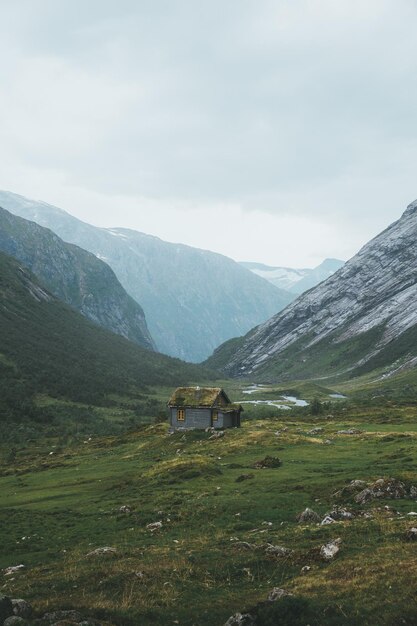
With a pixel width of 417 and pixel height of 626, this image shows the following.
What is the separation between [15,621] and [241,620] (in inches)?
301

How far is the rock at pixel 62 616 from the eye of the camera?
17.3 meters

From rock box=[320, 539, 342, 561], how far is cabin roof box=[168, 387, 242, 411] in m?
61.5

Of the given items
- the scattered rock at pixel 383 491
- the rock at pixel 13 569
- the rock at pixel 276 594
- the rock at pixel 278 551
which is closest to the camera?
the rock at pixel 276 594

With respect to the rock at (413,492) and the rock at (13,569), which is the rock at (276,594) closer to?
the rock at (13,569)

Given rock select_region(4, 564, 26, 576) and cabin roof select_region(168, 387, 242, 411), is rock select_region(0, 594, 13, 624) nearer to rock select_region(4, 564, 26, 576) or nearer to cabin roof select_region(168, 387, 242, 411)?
rock select_region(4, 564, 26, 576)

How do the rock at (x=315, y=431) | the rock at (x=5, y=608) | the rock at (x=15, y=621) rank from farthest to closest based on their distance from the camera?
the rock at (x=315, y=431) < the rock at (x=5, y=608) < the rock at (x=15, y=621)

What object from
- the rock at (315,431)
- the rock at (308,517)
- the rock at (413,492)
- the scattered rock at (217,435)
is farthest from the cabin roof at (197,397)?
the rock at (308,517)

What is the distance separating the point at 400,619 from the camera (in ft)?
50.6

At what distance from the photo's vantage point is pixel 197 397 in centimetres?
8644

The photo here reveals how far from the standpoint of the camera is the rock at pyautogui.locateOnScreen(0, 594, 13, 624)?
17.8 m

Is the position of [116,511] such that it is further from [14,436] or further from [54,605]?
[14,436]

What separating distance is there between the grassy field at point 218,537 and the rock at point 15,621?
4.62ft

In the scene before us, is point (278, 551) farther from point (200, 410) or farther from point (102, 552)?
point (200, 410)

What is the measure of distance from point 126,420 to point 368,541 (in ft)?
433
